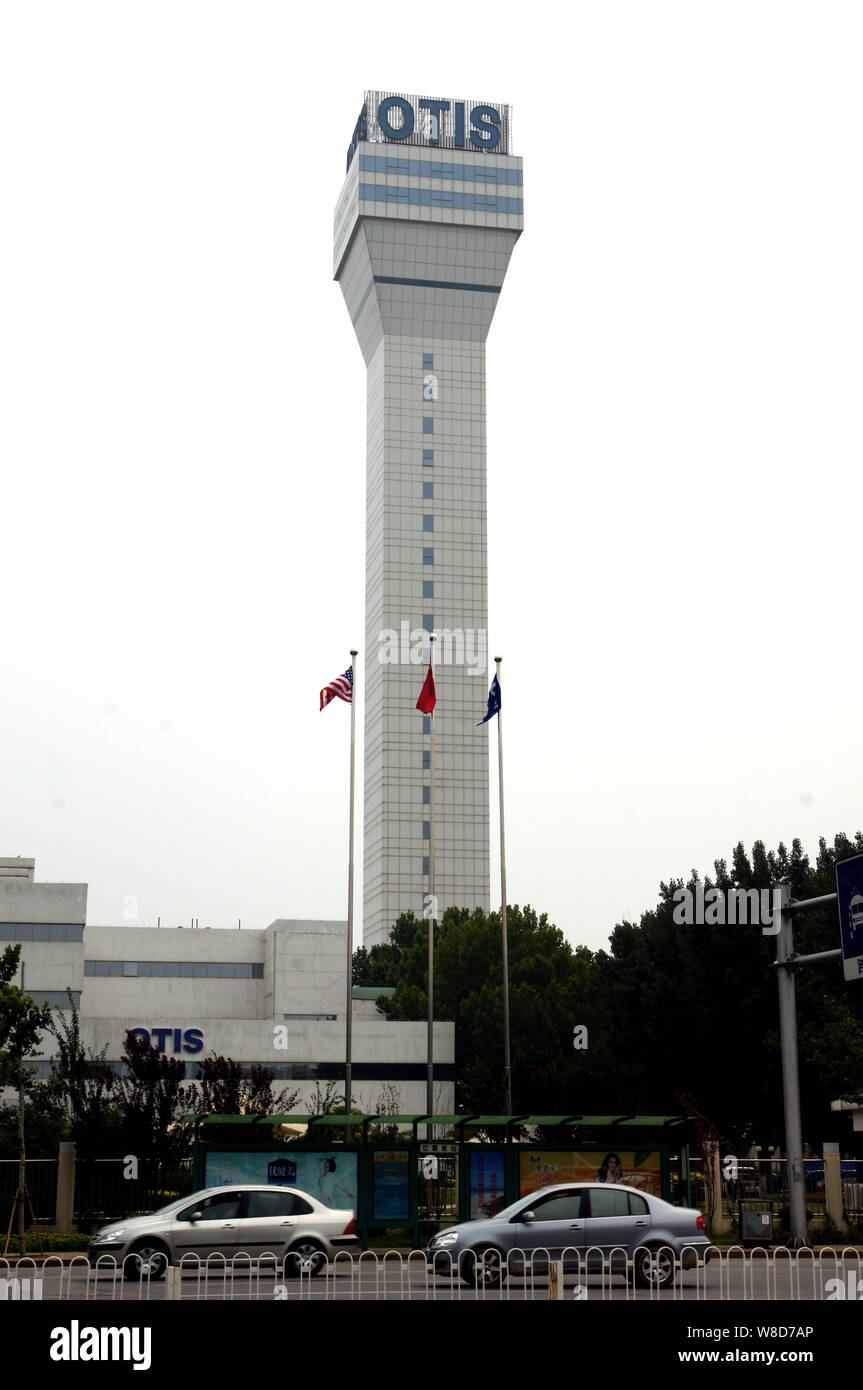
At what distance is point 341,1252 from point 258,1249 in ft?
4.42

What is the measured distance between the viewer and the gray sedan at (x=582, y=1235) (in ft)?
73.7

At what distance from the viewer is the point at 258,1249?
79.2ft

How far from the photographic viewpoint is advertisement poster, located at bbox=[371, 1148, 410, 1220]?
31.6 meters

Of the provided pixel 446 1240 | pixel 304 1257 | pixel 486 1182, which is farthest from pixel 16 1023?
pixel 446 1240

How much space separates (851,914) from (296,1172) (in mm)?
12507

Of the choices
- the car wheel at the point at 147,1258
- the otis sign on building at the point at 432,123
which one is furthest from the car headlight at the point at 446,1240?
the otis sign on building at the point at 432,123

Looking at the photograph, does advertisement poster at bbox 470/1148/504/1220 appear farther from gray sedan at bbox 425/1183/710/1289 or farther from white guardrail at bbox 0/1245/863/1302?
gray sedan at bbox 425/1183/710/1289

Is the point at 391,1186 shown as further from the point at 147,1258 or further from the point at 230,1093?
the point at 230,1093

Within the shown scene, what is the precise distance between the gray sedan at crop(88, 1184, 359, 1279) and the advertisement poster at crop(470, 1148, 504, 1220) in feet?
22.6

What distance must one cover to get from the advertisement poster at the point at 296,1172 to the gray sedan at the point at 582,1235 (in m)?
8.19

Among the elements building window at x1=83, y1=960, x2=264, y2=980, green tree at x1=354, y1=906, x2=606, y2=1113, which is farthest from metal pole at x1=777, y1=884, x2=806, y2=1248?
building window at x1=83, y1=960, x2=264, y2=980

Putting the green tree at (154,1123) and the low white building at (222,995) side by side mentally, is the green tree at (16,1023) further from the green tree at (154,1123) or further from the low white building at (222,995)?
Answer: the low white building at (222,995)

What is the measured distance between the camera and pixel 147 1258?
934 inches

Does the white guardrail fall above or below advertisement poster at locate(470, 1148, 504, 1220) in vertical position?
below
